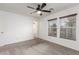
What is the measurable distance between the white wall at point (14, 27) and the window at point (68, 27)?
303 cm

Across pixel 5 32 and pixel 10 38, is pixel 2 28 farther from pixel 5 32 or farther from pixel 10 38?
pixel 10 38

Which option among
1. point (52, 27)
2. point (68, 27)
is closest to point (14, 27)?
point (52, 27)

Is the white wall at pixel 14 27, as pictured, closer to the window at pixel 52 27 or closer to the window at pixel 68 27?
the window at pixel 52 27

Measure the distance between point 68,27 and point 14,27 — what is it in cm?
378

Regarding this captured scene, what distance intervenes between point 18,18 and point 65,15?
3486 millimetres

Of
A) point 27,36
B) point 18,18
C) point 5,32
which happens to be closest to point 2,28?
point 5,32

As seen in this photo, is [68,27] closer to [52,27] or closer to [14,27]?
[52,27]

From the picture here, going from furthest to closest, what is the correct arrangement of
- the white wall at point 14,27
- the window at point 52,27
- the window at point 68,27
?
the window at point 52,27, the white wall at point 14,27, the window at point 68,27

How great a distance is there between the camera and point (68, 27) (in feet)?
14.2

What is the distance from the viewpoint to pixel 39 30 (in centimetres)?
762

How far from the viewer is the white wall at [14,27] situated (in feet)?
15.0

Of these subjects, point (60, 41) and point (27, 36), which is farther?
point (27, 36)

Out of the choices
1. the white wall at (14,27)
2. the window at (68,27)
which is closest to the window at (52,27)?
the window at (68,27)

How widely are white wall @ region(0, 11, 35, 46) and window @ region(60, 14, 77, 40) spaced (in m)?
3.03
